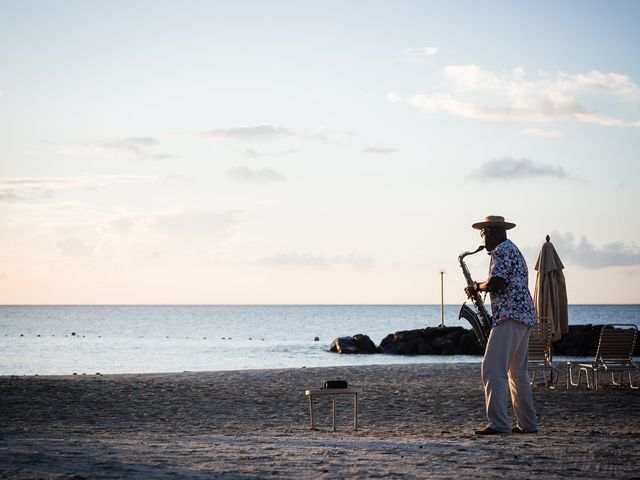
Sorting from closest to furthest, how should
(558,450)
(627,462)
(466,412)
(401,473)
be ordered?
(401,473)
(627,462)
(558,450)
(466,412)

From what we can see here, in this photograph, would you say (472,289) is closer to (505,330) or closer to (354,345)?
(505,330)

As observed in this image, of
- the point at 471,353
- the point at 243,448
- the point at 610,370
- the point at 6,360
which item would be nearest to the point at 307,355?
the point at 471,353

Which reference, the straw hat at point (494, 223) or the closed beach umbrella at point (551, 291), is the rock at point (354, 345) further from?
the straw hat at point (494, 223)

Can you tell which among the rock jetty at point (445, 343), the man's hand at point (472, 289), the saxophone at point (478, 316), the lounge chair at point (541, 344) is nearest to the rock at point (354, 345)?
the rock jetty at point (445, 343)

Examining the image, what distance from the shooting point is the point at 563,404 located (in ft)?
42.3

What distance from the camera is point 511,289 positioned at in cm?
864

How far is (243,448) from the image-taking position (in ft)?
26.0

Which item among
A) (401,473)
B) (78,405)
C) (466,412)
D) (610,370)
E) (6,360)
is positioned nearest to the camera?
(401,473)

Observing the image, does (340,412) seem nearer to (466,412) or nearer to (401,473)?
(466,412)

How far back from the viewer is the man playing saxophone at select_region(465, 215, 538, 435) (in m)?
8.57

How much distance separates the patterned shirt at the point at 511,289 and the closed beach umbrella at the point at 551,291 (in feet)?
23.6

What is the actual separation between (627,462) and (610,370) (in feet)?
26.1

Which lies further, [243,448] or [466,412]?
[466,412]

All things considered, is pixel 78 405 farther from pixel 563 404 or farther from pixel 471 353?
pixel 471 353
